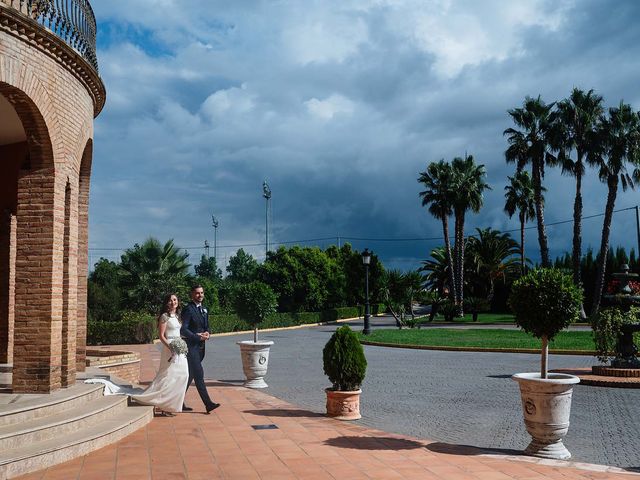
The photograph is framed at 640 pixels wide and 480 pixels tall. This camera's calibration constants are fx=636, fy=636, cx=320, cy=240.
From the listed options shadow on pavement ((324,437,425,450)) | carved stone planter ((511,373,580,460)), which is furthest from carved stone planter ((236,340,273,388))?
carved stone planter ((511,373,580,460))

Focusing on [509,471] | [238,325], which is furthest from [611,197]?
[509,471]

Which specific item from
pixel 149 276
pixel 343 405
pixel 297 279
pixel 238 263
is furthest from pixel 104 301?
pixel 238 263

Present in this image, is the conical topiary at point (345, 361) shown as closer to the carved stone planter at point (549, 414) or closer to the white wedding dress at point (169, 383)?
the white wedding dress at point (169, 383)

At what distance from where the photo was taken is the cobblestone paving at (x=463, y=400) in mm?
8664

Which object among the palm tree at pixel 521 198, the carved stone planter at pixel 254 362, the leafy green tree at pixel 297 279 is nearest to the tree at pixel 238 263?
the leafy green tree at pixel 297 279

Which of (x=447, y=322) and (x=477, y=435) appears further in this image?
(x=447, y=322)

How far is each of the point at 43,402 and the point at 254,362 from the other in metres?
6.07

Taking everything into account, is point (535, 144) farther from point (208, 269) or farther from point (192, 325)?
point (208, 269)

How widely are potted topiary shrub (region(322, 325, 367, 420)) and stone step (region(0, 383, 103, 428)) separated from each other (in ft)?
11.7

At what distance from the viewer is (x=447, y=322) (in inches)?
1801

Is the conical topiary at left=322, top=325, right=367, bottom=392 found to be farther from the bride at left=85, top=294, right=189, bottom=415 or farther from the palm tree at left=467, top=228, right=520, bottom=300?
the palm tree at left=467, top=228, right=520, bottom=300

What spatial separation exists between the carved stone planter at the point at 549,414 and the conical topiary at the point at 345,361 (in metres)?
3.01

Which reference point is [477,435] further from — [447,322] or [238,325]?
[447,322]

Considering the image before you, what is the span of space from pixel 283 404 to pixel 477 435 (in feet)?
11.9
